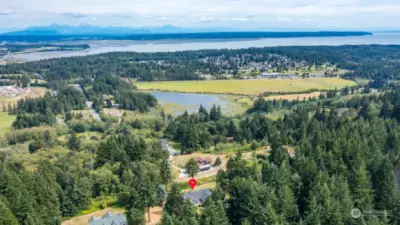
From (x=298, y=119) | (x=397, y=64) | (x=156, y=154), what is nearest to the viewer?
(x=156, y=154)

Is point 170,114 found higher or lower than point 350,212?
lower

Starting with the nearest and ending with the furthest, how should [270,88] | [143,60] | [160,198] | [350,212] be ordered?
[350,212]
[160,198]
[270,88]
[143,60]

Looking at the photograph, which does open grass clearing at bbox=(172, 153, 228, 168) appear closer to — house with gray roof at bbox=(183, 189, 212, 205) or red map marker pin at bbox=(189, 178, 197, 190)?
red map marker pin at bbox=(189, 178, 197, 190)

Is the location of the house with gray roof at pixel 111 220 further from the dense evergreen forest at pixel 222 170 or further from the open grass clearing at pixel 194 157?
the open grass clearing at pixel 194 157

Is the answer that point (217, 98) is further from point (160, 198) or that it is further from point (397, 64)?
point (397, 64)

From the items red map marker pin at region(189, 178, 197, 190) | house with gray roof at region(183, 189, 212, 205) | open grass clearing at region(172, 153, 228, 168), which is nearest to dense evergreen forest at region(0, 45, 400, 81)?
open grass clearing at region(172, 153, 228, 168)

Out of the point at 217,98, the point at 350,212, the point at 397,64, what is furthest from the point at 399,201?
the point at 397,64

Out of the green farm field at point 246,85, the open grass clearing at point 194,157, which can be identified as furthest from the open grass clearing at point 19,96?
the open grass clearing at point 194,157
